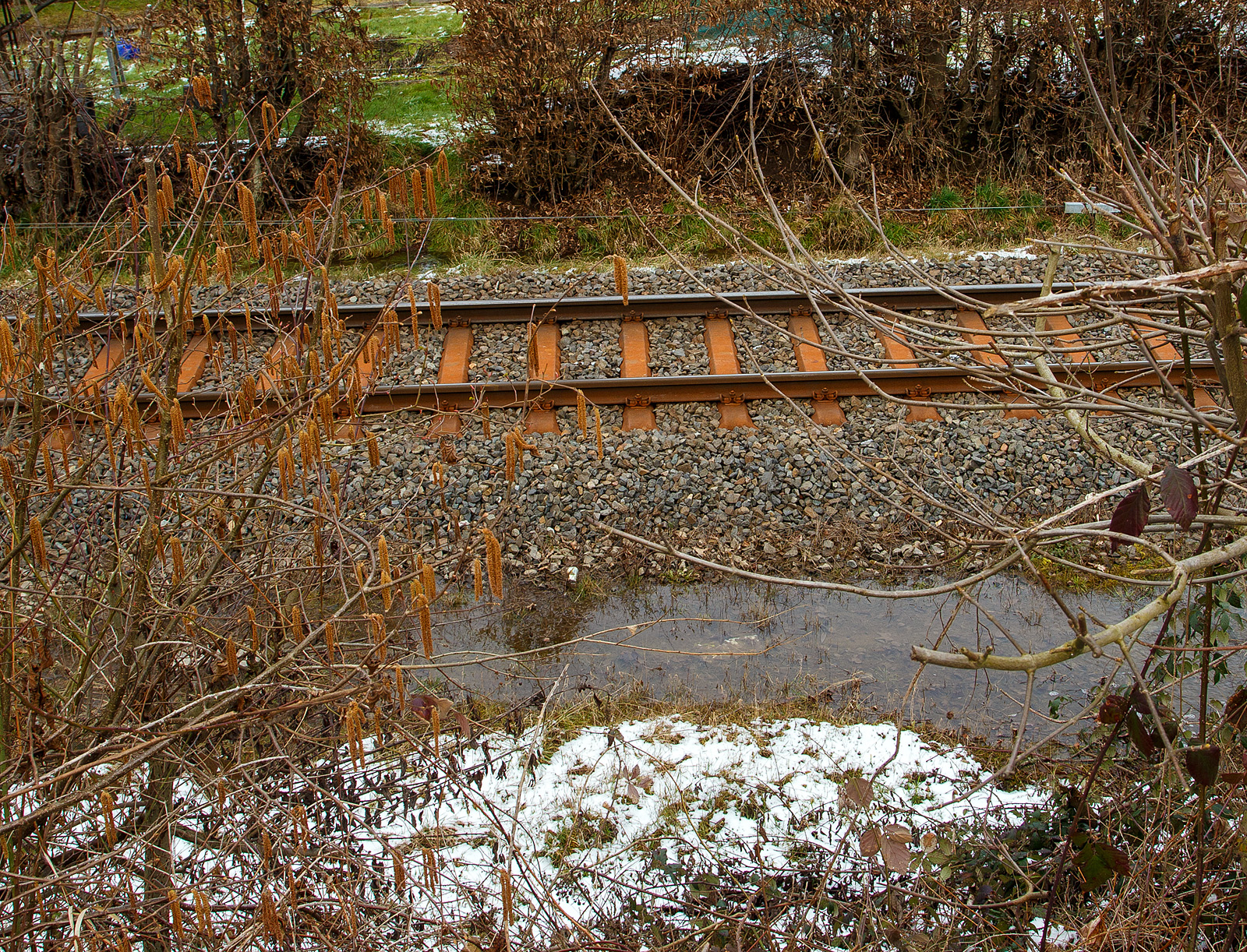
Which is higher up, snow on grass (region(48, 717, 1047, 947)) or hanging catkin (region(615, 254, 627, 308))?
hanging catkin (region(615, 254, 627, 308))

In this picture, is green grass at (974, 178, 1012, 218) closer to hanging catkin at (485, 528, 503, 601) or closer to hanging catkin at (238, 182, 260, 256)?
hanging catkin at (238, 182, 260, 256)

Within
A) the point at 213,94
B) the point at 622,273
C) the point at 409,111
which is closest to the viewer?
the point at 622,273

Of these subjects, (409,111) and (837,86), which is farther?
(409,111)

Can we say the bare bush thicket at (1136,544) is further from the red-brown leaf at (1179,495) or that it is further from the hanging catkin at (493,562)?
the hanging catkin at (493,562)

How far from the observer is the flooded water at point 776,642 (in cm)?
585

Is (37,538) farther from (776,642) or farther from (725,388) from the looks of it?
(725,388)

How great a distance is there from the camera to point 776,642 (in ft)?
18.2

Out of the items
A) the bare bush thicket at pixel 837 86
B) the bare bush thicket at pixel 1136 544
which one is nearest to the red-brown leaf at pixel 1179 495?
the bare bush thicket at pixel 1136 544

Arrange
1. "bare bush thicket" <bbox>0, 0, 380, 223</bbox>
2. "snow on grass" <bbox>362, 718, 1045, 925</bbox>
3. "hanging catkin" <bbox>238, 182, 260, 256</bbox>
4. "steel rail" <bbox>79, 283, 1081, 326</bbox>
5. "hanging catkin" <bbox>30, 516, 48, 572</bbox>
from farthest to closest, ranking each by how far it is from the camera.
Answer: "bare bush thicket" <bbox>0, 0, 380, 223</bbox> → "steel rail" <bbox>79, 283, 1081, 326</bbox> → "snow on grass" <bbox>362, 718, 1045, 925</bbox> → "hanging catkin" <bbox>238, 182, 260, 256</bbox> → "hanging catkin" <bbox>30, 516, 48, 572</bbox>

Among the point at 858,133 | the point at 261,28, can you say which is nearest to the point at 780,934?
the point at 858,133

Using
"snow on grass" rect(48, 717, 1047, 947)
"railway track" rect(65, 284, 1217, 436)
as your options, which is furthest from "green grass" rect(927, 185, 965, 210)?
"snow on grass" rect(48, 717, 1047, 947)

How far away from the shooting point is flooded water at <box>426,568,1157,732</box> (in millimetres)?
5848

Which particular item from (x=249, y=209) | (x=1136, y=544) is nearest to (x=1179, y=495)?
(x=1136, y=544)

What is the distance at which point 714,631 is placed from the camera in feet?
21.7
